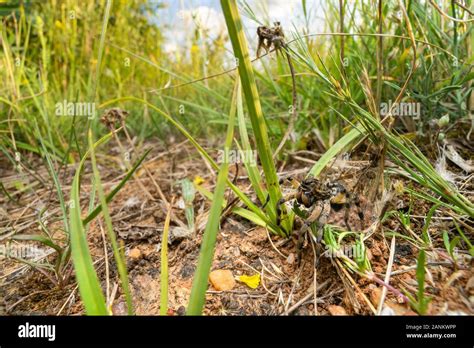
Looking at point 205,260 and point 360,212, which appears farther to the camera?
point 360,212

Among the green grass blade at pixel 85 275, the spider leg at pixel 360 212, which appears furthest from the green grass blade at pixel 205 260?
the spider leg at pixel 360 212

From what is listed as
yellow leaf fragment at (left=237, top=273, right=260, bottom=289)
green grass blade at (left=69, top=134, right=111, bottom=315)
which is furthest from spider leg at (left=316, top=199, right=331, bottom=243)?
green grass blade at (left=69, top=134, right=111, bottom=315)

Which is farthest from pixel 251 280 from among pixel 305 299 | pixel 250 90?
pixel 250 90

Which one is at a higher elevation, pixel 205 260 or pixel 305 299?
pixel 205 260

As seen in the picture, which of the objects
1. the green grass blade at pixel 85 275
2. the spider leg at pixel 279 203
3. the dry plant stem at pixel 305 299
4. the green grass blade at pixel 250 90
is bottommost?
the dry plant stem at pixel 305 299

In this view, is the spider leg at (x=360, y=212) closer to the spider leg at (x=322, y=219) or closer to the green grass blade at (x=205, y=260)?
the spider leg at (x=322, y=219)

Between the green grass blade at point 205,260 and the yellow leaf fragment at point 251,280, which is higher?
the green grass blade at point 205,260

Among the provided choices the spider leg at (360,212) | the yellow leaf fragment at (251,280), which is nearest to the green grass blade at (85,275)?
the yellow leaf fragment at (251,280)

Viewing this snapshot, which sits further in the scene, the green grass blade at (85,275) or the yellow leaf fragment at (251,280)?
the yellow leaf fragment at (251,280)

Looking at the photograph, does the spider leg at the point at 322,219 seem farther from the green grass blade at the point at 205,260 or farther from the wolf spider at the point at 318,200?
the green grass blade at the point at 205,260

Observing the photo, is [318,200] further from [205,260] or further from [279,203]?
[205,260]
